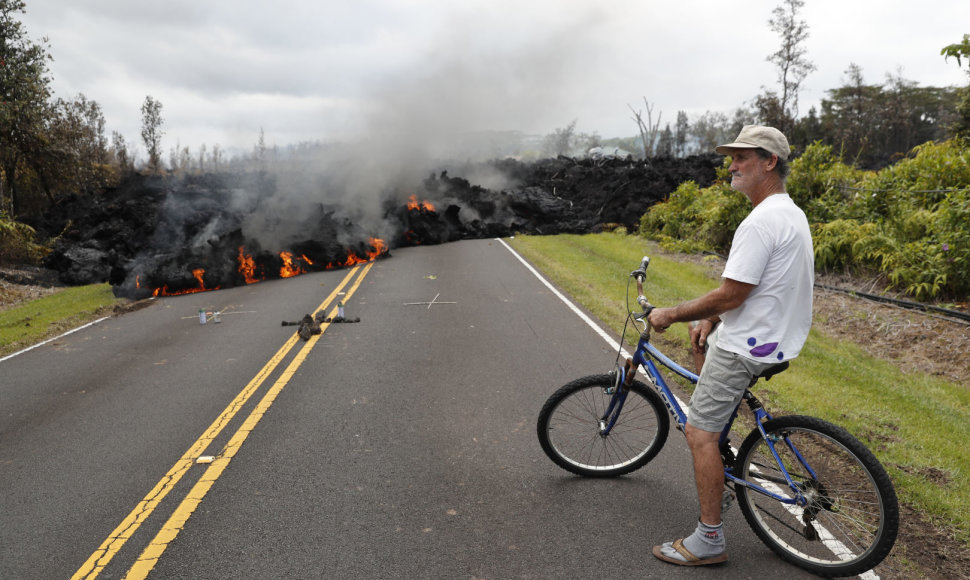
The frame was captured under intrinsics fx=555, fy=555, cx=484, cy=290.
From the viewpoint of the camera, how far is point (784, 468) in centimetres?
324

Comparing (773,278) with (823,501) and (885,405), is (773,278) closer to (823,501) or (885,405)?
(823,501)

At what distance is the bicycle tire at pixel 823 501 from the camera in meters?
2.93

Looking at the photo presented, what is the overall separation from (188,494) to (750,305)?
161 inches

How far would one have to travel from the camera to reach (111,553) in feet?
11.5

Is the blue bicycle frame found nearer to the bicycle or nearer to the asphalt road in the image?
the bicycle

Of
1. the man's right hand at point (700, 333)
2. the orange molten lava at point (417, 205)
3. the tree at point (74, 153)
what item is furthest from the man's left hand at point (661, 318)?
the tree at point (74, 153)

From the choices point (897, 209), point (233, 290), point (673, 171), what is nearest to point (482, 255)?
point (233, 290)

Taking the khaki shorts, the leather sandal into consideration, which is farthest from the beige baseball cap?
the leather sandal

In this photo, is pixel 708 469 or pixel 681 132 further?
pixel 681 132

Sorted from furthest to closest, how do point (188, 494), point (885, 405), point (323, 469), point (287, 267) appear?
point (287, 267), point (885, 405), point (323, 469), point (188, 494)

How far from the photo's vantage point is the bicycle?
9.73 ft

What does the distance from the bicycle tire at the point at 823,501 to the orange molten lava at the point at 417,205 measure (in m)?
19.9

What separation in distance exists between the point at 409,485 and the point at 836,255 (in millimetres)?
12468

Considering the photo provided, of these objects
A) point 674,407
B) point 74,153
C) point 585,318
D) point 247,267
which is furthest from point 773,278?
point 74,153
